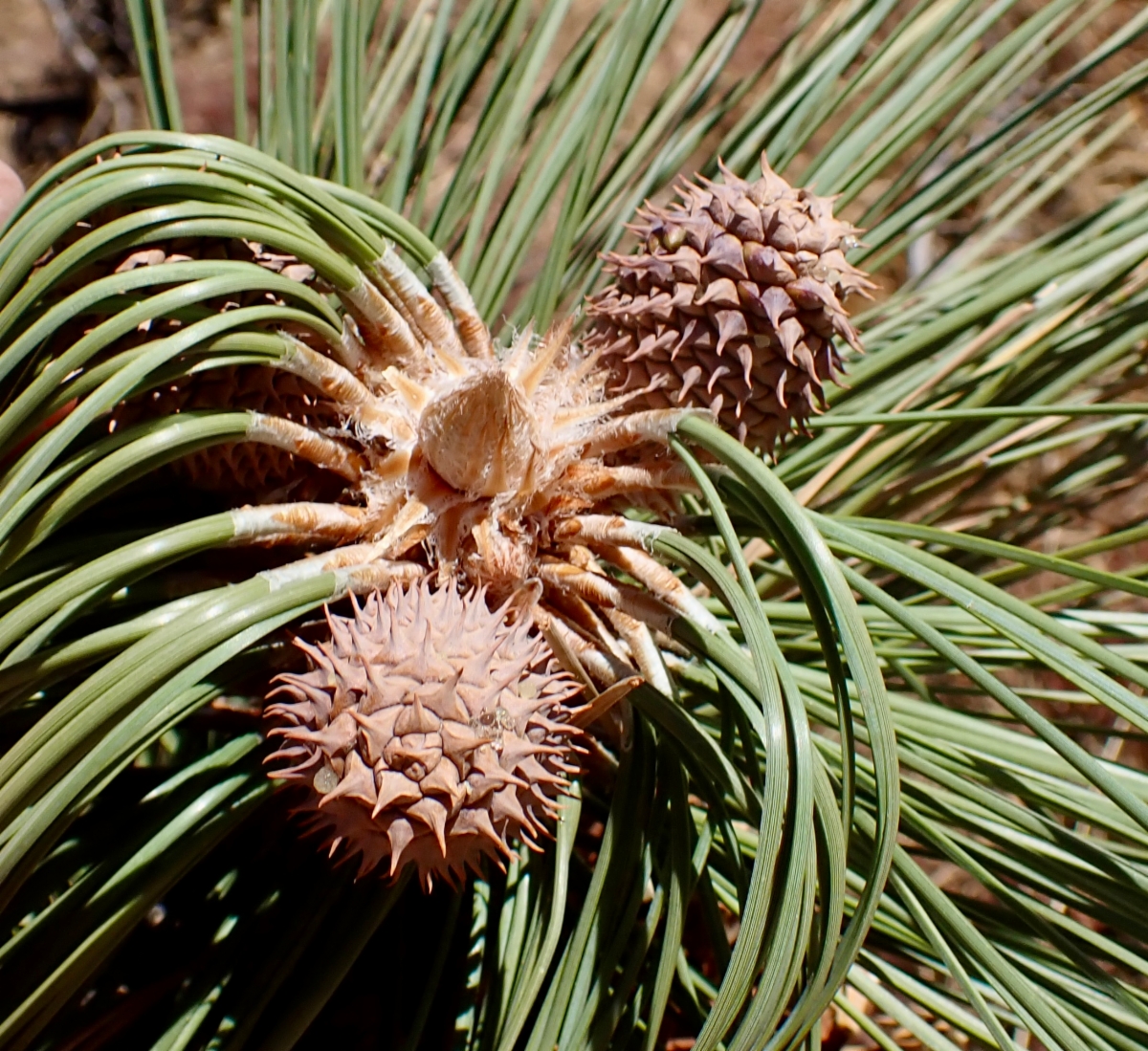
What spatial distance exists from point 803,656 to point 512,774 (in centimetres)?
27

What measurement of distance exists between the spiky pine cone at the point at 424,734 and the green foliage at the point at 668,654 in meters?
0.04

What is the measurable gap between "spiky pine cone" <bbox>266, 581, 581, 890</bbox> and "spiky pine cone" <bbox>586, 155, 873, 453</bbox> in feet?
0.52

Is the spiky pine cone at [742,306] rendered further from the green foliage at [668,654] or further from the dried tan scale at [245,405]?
the dried tan scale at [245,405]

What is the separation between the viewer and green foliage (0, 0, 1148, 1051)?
0.39 m

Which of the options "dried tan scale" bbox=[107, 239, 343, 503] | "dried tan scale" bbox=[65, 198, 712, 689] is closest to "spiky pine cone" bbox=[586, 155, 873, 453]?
"dried tan scale" bbox=[65, 198, 712, 689]

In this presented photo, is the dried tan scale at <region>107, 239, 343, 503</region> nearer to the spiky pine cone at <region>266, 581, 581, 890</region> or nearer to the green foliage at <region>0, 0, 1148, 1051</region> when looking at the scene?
the green foliage at <region>0, 0, 1148, 1051</region>

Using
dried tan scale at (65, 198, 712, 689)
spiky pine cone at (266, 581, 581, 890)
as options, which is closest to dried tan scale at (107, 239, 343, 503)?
dried tan scale at (65, 198, 712, 689)

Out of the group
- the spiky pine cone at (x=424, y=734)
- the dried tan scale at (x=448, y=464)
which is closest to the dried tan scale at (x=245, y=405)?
the dried tan scale at (x=448, y=464)

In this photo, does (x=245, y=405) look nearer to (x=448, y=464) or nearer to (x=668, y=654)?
(x=448, y=464)

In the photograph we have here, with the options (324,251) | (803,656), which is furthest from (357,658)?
(803,656)

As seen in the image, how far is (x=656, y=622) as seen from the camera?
0.50 m

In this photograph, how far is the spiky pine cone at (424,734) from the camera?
0.39 metres

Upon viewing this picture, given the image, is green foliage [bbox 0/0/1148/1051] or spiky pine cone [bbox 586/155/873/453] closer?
green foliage [bbox 0/0/1148/1051]

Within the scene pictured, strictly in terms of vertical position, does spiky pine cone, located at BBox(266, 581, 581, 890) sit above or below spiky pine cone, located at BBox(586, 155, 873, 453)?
below
